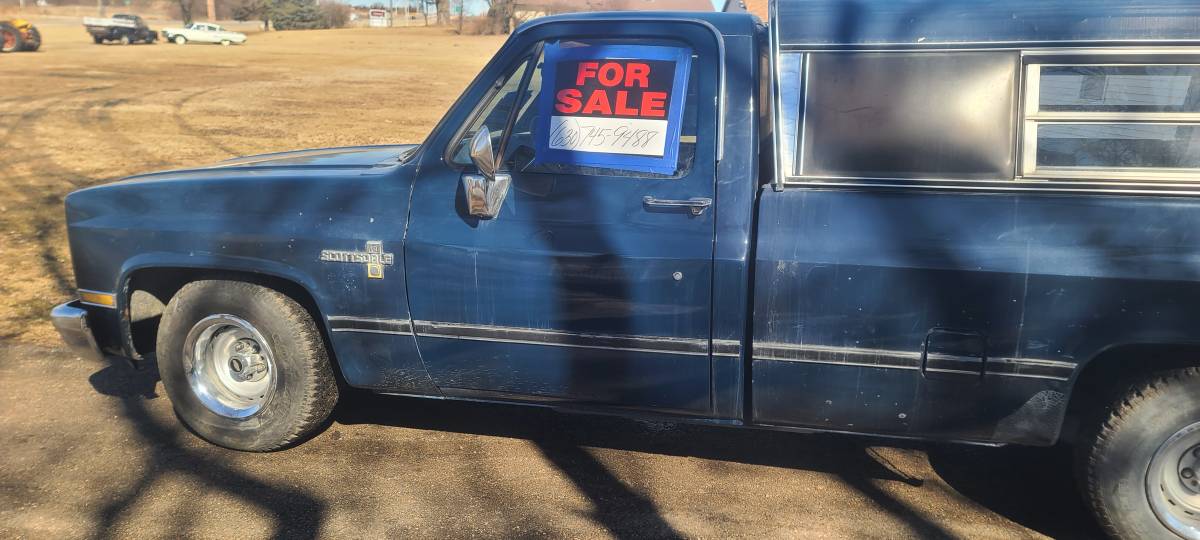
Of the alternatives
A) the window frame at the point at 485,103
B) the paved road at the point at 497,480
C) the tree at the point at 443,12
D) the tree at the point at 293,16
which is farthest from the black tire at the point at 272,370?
the tree at the point at 293,16

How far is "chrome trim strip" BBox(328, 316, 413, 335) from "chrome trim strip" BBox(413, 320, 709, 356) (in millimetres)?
53

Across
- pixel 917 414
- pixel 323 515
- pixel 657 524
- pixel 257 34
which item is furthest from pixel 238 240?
pixel 257 34

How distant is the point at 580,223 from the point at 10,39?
40.7m

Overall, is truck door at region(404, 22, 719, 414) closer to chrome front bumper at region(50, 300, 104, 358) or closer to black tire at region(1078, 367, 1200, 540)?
black tire at region(1078, 367, 1200, 540)

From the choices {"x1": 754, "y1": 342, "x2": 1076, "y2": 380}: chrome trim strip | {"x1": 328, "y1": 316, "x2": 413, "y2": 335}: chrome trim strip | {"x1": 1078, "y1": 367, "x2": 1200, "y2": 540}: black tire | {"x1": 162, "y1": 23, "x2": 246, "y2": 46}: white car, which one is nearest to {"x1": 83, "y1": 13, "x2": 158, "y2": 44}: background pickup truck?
{"x1": 162, "y1": 23, "x2": 246, "y2": 46}: white car

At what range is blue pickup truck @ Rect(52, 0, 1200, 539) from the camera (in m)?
3.07

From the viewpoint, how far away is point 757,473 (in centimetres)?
396

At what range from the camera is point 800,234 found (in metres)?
3.24

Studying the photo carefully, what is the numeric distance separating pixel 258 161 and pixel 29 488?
1728 millimetres

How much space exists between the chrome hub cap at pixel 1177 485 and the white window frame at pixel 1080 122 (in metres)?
0.91

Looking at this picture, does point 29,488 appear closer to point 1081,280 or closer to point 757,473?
point 757,473

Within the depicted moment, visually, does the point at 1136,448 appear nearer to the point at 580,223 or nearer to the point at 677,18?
the point at 580,223

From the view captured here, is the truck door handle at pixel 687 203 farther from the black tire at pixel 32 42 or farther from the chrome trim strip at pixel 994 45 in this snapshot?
the black tire at pixel 32 42

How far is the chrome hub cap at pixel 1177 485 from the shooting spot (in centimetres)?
316
